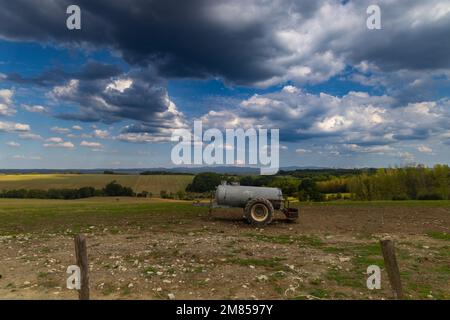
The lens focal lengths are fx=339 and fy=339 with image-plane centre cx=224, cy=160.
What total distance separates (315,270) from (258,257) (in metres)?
2.15

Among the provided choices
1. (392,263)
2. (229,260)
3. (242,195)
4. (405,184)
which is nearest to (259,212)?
(242,195)

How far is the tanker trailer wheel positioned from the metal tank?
0.66 meters

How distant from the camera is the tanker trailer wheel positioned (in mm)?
17828

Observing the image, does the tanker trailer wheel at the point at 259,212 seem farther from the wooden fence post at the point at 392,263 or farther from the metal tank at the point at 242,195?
the wooden fence post at the point at 392,263

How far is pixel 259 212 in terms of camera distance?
18156 mm

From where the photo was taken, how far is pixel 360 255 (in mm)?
11680

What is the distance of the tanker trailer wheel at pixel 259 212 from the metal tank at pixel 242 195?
656mm

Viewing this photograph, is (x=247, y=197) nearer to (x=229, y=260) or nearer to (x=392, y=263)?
(x=229, y=260)

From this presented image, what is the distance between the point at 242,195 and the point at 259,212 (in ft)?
4.39

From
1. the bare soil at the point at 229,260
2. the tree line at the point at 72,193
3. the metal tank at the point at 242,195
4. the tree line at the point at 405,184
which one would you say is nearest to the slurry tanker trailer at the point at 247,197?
the metal tank at the point at 242,195

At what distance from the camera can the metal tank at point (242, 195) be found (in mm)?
18672

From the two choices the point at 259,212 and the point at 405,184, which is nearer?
the point at 259,212

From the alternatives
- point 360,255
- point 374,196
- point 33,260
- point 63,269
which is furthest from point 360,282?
point 374,196

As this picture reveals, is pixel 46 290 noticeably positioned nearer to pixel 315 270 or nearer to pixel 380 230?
pixel 315 270
